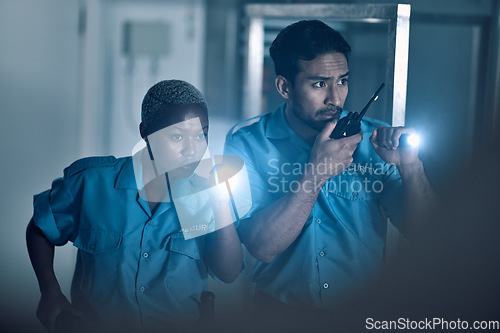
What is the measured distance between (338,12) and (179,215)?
57 cm

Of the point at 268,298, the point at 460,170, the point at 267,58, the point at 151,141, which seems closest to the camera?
the point at 151,141

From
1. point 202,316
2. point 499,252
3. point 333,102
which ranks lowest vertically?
point 202,316

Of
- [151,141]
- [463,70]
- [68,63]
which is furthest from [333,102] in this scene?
[68,63]

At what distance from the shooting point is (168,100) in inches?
27.2

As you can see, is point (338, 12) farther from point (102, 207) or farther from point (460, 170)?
point (102, 207)

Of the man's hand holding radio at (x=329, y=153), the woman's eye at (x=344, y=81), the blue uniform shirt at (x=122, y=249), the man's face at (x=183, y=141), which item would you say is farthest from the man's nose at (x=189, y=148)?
the woman's eye at (x=344, y=81)

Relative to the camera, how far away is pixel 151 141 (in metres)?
0.72

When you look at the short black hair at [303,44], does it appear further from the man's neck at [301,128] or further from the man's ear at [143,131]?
the man's ear at [143,131]

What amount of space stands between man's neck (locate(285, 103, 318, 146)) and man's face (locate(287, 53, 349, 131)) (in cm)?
2

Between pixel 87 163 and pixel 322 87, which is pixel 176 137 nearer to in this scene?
pixel 87 163

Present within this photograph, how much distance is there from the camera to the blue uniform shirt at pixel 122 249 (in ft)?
2.32

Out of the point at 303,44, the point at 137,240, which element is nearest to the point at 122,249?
the point at 137,240

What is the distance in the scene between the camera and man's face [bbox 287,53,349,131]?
794 mm

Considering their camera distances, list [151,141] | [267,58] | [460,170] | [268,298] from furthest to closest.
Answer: [267,58], [460,170], [268,298], [151,141]
